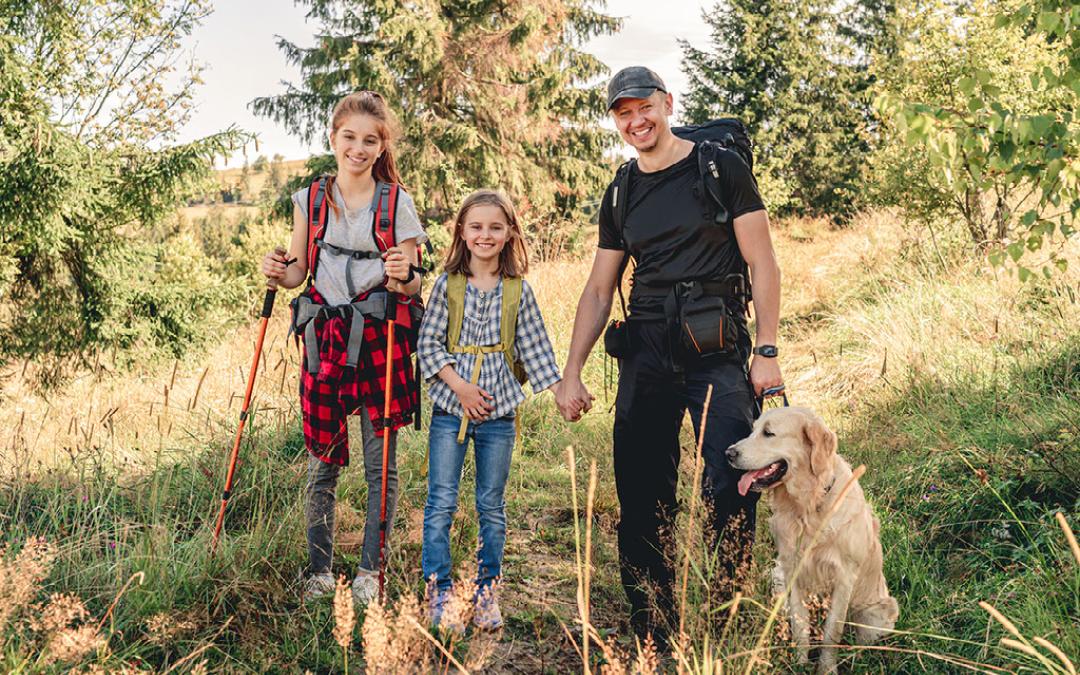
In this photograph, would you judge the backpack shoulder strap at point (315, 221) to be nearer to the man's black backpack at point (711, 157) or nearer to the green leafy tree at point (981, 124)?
the man's black backpack at point (711, 157)

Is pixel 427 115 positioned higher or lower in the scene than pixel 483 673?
higher

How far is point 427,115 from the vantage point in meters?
19.2

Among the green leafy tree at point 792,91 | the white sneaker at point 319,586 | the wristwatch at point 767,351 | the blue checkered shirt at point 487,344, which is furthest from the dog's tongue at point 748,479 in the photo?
the green leafy tree at point 792,91

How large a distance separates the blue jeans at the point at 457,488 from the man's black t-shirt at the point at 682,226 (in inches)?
33.6

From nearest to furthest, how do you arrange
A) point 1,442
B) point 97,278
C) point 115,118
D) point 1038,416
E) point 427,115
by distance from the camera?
point 1038,416
point 1,442
point 97,278
point 115,118
point 427,115

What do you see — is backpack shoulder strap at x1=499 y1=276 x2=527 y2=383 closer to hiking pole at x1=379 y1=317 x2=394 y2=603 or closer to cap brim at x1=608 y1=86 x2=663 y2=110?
hiking pole at x1=379 y1=317 x2=394 y2=603

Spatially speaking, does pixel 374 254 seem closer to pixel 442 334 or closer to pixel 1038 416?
pixel 442 334

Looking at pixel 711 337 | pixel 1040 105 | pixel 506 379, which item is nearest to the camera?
pixel 711 337

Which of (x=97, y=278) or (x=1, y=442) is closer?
(x=1, y=442)

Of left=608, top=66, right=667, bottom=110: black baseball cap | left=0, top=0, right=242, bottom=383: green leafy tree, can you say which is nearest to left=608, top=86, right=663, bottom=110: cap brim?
left=608, top=66, right=667, bottom=110: black baseball cap

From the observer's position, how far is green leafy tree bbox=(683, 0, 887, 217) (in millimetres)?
30031

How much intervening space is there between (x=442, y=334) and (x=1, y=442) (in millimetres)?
3928

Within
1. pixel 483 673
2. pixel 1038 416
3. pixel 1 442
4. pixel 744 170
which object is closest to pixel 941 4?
pixel 1038 416

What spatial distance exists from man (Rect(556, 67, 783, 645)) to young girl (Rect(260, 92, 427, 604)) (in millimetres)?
889
